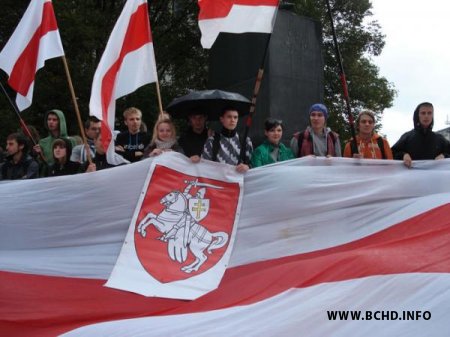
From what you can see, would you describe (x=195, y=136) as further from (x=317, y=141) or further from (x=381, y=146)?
(x=381, y=146)

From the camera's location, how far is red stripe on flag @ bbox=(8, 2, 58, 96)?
5.95m

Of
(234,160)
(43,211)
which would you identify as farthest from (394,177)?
(43,211)

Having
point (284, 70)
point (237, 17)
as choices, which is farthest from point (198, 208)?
point (284, 70)

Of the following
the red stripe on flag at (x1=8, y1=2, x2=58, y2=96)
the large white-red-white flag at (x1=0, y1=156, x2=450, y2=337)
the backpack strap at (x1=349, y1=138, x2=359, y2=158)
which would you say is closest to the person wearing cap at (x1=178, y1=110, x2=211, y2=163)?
the large white-red-white flag at (x1=0, y1=156, x2=450, y2=337)

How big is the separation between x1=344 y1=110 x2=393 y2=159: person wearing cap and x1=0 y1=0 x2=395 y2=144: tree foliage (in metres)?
10.3

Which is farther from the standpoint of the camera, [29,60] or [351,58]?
[351,58]

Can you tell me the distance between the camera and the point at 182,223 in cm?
476

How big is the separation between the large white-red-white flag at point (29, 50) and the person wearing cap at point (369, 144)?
10.3ft

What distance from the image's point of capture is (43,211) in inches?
197

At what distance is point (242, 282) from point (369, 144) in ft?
7.57

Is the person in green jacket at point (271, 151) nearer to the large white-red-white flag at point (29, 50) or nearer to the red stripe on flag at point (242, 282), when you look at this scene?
the red stripe on flag at point (242, 282)

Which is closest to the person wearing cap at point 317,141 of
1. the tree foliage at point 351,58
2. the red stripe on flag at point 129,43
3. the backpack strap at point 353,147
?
the backpack strap at point 353,147

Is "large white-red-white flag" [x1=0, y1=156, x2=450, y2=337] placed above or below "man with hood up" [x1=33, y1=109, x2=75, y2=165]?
below

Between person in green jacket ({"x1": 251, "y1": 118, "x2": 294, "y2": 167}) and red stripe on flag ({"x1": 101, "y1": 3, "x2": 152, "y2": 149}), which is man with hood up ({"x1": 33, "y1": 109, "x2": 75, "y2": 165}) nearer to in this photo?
red stripe on flag ({"x1": 101, "y1": 3, "x2": 152, "y2": 149})
